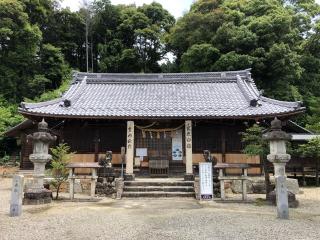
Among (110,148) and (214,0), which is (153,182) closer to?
(110,148)

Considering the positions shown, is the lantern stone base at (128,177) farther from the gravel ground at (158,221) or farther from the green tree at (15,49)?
the green tree at (15,49)

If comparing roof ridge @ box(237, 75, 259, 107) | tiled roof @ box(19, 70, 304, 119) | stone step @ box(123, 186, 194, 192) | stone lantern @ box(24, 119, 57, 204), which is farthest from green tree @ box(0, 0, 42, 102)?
stone step @ box(123, 186, 194, 192)

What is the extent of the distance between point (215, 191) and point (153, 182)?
8.90 ft

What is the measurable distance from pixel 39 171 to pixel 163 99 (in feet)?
30.7

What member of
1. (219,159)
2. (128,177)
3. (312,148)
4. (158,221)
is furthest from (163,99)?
(158,221)

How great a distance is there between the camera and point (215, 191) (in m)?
13.6

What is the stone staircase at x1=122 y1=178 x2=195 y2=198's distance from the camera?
13.7m

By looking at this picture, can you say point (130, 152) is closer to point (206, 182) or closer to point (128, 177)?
point (128, 177)

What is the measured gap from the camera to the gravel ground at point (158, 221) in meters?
6.98

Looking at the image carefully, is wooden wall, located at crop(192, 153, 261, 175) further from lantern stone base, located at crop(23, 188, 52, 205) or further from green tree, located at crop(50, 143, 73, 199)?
lantern stone base, located at crop(23, 188, 52, 205)

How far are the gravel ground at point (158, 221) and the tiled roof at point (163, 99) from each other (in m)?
5.59

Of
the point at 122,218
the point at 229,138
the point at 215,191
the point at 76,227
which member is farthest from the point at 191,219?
the point at 229,138

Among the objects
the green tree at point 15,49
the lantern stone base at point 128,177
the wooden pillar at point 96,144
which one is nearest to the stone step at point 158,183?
the lantern stone base at point 128,177

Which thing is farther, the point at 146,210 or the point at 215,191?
the point at 215,191
